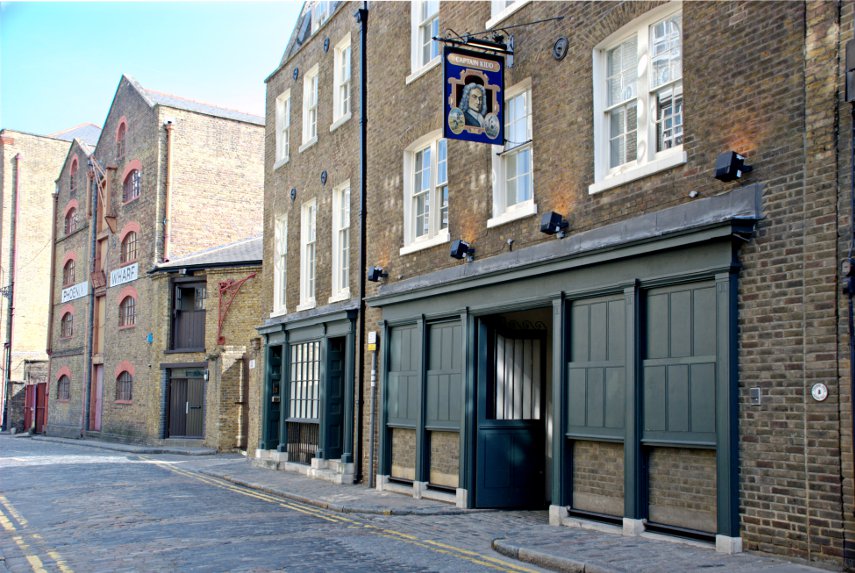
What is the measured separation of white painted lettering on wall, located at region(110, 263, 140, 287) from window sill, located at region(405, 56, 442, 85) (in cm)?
2170

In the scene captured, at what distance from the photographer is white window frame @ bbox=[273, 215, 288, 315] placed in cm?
2245

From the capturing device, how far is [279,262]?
74.5ft

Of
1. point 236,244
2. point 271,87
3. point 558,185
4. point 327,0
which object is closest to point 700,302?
point 558,185

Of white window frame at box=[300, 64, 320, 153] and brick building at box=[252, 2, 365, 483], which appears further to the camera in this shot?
white window frame at box=[300, 64, 320, 153]

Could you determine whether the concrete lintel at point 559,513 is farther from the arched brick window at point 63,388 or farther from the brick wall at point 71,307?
the arched brick window at point 63,388

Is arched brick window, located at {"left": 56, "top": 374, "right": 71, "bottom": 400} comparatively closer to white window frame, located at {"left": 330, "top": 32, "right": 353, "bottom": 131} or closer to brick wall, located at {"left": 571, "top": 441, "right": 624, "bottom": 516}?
white window frame, located at {"left": 330, "top": 32, "right": 353, "bottom": 131}

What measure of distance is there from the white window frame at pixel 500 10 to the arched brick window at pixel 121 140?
27.9 meters

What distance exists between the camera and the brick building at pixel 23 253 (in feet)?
159

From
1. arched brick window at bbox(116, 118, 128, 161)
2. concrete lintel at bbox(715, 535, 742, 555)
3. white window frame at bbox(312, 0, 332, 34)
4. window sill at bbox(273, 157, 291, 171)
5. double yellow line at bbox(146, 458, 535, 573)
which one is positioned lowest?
double yellow line at bbox(146, 458, 535, 573)

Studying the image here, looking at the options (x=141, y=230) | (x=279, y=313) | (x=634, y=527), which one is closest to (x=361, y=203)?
(x=279, y=313)

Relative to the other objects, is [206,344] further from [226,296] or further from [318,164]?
[318,164]

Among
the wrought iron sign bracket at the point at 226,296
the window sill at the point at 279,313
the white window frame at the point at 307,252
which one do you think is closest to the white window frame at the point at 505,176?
the white window frame at the point at 307,252

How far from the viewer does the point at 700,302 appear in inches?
388

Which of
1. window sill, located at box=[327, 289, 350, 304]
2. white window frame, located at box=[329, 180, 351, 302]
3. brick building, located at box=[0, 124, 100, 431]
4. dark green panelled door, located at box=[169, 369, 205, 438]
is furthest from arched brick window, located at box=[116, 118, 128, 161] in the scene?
window sill, located at box=[327, 289, 350, 304]
